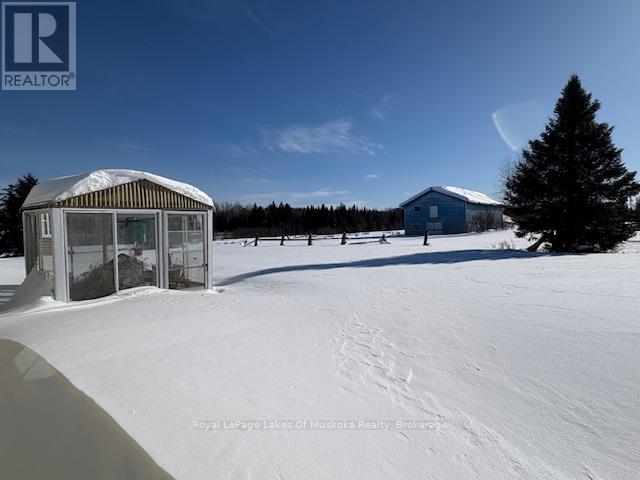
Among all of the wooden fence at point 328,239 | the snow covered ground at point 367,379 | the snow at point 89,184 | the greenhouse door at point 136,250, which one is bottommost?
the snow covered ground at point 367,379

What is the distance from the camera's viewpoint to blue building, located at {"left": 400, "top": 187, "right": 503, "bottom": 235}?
127 ft

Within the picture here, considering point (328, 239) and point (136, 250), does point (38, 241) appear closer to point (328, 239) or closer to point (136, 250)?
point (136, 250)

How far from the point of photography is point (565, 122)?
1684cm

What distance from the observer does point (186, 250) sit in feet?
29.8

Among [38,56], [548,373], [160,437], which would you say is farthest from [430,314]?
[38,56]

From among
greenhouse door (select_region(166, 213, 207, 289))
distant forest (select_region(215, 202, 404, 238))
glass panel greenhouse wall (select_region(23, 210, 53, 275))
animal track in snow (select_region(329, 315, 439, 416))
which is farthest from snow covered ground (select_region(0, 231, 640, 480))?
distant forest (select_region(215, 202, 404, 238))

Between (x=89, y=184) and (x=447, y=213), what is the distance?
37.8 meters

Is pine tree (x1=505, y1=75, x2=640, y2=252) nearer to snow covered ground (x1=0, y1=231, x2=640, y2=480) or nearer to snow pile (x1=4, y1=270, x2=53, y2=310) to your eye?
snow covered ground (x1=0, y1=231, x2=640, y2=480)

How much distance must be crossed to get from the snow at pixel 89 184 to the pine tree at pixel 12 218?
2750 centimetres

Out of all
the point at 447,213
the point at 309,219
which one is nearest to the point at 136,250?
the point at 447,213

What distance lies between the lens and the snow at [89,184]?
23.3 feet

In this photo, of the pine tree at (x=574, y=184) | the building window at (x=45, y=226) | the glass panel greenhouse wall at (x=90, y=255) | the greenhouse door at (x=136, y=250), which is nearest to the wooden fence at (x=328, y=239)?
the pine tree at (x=574, y=184)

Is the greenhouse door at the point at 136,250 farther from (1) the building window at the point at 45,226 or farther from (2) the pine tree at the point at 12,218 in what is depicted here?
(2) the pine tree at the point at 12,218

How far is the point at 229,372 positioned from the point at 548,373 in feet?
10.8
